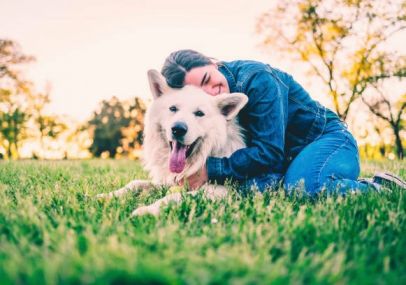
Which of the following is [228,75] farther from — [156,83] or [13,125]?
[13,125]

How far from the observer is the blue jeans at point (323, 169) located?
4.14 m

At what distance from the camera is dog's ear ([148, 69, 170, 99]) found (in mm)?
4291

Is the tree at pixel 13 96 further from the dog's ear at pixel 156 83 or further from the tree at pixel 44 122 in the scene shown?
the dog's ear at pixel 156 83

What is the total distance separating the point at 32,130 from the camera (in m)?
52.3

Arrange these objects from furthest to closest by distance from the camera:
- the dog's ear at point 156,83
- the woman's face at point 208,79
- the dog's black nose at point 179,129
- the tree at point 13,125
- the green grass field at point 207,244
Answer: the tree at point 13,125, the dog's ear at point 156,83, the woman's face at point 208,79, the dog's black nose at point 179,129, the green grass field at point 207,244

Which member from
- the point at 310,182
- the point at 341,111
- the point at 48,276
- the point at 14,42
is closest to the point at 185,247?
the point at 48,276

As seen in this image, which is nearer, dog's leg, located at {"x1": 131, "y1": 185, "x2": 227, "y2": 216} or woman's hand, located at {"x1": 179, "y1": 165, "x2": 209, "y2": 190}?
dog's leg, located at {"x1": 131, "y1": 185, "x2": 227, "y2": 216}

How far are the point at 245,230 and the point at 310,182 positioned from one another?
6.41 ft

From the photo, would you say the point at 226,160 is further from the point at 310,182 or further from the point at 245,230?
the point at 245,230

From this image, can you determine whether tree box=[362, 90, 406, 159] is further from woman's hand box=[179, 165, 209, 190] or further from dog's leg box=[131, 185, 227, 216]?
dog's leg box=[131, 185, 227, 216]

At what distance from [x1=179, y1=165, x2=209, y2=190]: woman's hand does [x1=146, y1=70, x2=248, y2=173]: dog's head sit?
0.50ft

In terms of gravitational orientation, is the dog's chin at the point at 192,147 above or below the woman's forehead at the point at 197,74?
below

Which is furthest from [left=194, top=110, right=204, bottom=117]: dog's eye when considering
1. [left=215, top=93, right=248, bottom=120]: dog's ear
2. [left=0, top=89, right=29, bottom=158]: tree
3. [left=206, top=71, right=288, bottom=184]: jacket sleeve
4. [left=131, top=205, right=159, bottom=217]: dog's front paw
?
[left=0, top=89, right=29, bottom=158]: tree

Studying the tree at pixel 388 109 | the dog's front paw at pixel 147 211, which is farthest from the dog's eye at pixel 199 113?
the tree at pixel 388 109
